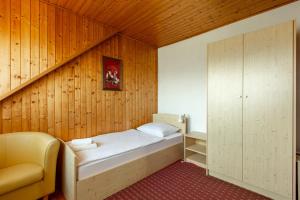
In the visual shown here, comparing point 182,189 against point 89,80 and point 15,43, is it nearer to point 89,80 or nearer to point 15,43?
point 89,80

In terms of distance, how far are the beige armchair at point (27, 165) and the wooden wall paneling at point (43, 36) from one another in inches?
39.4

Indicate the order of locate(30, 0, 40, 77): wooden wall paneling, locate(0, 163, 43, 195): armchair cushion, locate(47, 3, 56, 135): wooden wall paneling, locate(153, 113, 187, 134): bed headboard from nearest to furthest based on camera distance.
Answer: locate(0, 163, 43, 195): armchair cushion < locate(30, 0, 40, 77): wooden wall paneling < locate(47, 3, 56, 135): wooden wall paneling < locate(153, 113, 187, 134): bed headboard

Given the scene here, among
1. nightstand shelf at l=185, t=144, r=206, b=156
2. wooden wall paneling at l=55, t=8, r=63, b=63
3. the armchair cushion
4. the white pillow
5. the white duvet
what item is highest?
wooden wall paneling at l=55, t=8, r=63, b=63

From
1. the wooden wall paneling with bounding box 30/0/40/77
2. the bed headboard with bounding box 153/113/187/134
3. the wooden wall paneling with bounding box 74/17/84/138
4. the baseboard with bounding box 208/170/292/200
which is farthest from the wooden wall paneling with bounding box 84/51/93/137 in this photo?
the baseboard with bounding box 208/170/292/200

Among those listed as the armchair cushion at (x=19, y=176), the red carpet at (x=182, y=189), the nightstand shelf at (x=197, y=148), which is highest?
the armchair cushion at (x=19, y=176)

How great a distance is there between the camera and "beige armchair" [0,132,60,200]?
1614mm

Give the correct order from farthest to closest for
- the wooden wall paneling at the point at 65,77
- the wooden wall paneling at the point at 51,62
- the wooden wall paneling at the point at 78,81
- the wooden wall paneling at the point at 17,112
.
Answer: the wooden wall paneling at the point at 78,81 < the wooden wall paneling at the point at 65,77 < the wooden wall paneling at the point at 51,62 < the wooden wall paneling at the point at 17,112

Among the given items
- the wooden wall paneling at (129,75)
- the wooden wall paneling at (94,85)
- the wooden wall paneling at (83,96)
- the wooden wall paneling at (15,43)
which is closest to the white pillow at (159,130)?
the wooden wall paneling at (129,75)

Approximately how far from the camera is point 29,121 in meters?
2.22

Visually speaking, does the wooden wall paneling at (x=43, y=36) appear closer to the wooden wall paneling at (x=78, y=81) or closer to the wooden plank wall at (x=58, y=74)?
the wooden plank wall at (x=58, y=74)

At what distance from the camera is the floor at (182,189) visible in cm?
203

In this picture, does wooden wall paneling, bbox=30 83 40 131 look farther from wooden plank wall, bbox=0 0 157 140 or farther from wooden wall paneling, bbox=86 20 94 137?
wooden wall paneling, bbox=86 20 94 137

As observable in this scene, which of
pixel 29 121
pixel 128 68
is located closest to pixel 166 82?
pixel 128 68

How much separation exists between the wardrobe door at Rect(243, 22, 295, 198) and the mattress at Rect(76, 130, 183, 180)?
1.26 metres
